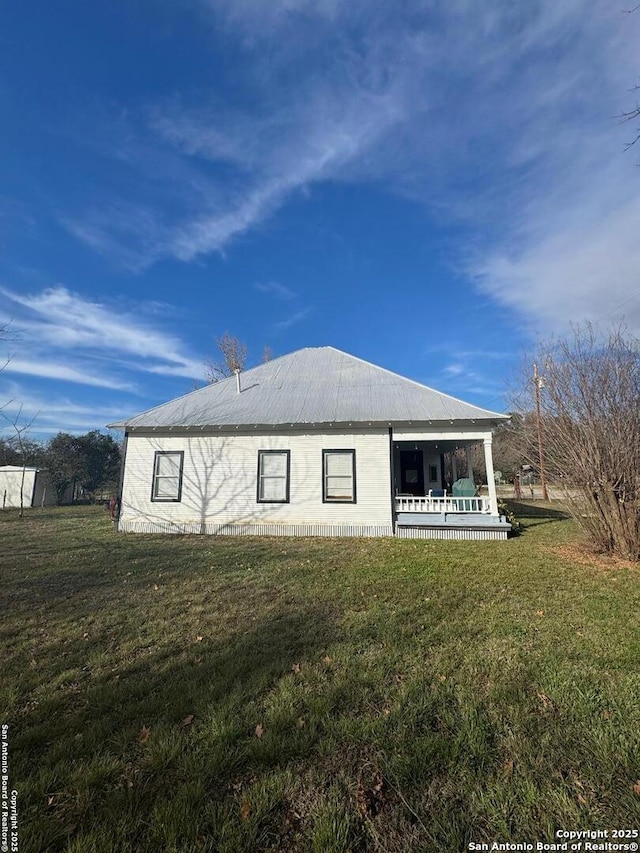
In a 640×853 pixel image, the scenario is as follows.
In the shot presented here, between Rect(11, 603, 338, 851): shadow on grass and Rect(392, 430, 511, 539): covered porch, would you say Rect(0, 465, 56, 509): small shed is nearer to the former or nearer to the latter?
Rect(392, 430, 511, 539): covered porch

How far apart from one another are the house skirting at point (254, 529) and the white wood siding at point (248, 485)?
3 cm

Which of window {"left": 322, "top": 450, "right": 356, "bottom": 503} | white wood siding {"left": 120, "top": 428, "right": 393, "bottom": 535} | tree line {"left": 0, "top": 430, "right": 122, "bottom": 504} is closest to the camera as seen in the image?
white wood siding {"left": 120, "top": 428, "right": 393, "bottom": 535}

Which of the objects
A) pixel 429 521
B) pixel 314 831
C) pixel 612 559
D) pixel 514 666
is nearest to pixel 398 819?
pixel 314 831

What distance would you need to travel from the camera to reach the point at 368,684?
3346 millimetres

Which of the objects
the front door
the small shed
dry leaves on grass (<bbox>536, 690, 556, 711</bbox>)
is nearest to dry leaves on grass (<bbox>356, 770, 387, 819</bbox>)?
dry leaves on grass (<bbox>536, 690, 556, 711</bbox>)

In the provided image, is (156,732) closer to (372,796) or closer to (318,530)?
(372,796)

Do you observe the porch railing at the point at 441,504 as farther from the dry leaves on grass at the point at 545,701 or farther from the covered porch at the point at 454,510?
the dry leaves on grass at the point at 545,701

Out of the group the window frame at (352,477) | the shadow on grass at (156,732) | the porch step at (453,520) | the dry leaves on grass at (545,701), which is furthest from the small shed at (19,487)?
the dry leaves on grass at (545,701)

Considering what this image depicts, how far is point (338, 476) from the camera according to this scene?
12.0 meters

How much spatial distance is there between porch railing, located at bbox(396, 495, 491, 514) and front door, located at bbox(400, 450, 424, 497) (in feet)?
14.9

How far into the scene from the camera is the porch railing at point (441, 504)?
456 inches

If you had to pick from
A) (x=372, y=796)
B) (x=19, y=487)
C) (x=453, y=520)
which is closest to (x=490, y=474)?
(x=453, y=520)

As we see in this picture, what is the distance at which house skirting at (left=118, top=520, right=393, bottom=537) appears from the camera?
1162 cm

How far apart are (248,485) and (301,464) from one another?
1.80 meters
